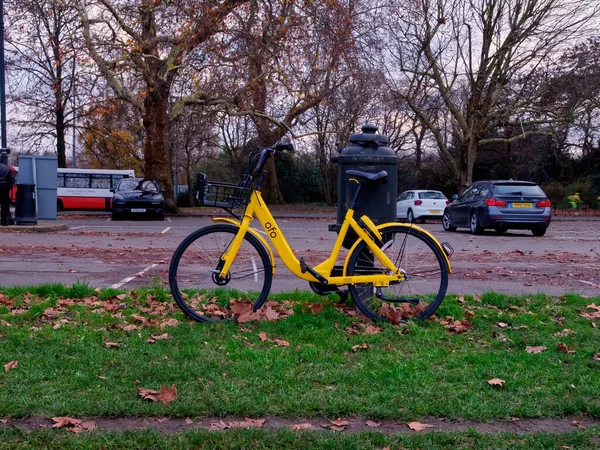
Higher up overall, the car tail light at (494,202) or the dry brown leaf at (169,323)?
the car tail light at (494,202)

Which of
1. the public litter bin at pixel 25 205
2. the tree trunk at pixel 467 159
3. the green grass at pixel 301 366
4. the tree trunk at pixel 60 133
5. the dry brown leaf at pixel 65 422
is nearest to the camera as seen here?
the dry brown leaf at pixel 65 422

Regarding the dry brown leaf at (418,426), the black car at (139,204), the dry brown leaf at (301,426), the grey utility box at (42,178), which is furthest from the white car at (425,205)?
the dry brown leaf at (301,426)

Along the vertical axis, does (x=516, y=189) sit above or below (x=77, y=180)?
below

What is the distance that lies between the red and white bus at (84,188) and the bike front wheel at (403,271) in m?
34.4

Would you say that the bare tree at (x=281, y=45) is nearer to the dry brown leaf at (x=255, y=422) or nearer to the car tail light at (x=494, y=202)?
the car tail light at (x=494, y=202)

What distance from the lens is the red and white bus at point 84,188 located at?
3809 cm

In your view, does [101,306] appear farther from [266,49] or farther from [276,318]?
[266,49]

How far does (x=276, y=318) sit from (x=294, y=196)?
44.3m

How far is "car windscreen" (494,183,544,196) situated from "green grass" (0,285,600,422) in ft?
40.2

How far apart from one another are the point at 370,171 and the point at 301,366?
215 centimetres

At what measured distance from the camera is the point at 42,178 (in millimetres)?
16984

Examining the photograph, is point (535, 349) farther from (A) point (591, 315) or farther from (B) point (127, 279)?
(B) point (127, 279)

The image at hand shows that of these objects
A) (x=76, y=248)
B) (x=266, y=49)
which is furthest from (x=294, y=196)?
(x=76, y=248)

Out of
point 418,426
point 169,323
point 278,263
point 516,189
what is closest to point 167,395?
point 418,426
